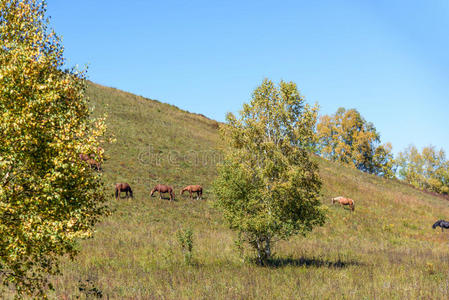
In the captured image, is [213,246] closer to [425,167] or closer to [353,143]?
[353,143]

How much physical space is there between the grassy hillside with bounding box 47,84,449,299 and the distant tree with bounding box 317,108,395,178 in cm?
2934

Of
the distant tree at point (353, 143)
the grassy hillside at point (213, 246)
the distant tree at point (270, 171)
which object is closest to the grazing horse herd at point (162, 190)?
the grassy hillside at point (213, 246)

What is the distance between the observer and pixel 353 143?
95.4 meters

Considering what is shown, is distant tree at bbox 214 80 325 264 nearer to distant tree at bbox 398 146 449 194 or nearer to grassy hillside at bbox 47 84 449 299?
grassy hillside at bbox 47 84 449 299

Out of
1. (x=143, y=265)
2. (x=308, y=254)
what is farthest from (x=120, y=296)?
(x=308, y=254)

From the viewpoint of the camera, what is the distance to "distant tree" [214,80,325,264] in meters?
18.5

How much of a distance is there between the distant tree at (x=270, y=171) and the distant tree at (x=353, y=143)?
7723 cm

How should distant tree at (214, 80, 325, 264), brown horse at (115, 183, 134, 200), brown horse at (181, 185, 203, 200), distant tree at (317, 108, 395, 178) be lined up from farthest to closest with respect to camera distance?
distant tree at (317, 108, 395, 178) < brown horse at (181, 185, 203, 200) < brown horse at (115, 183, 134, 200) < distant tree at (214, 80, 325, 264)

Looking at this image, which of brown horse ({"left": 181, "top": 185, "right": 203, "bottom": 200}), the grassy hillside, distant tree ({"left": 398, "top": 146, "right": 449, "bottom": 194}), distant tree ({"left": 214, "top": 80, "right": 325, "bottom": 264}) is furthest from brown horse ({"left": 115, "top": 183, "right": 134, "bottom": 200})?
distant tree ({"left": 398, "top": 146, "right": 449, "bottom": 194})

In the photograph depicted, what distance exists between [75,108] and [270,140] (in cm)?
1144

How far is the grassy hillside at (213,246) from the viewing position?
1407 centimetres

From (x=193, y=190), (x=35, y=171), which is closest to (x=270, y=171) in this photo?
(x=35, y=171)

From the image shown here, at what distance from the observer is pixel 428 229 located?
139 ft

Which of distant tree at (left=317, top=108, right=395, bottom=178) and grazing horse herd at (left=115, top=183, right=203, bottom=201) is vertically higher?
distant tree at (left=317, top=108, right=395, bottom=178)
